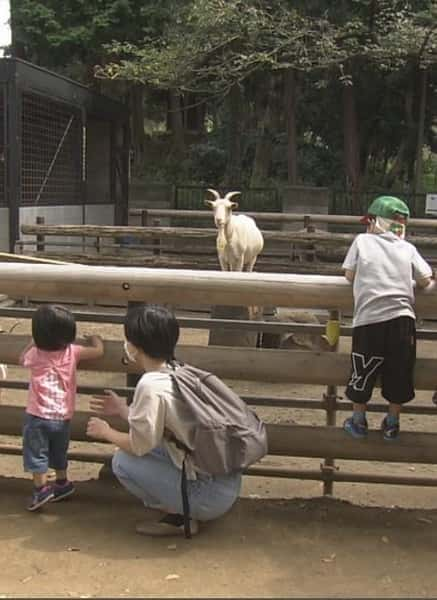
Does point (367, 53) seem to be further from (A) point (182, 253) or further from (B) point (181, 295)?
(B) point (181, 295)

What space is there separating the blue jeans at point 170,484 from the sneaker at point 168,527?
0.22 ft

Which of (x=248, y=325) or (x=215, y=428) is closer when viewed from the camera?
(x=215, y=428)

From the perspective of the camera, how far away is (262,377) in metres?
3.61

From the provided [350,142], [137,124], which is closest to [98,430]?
[350,142]

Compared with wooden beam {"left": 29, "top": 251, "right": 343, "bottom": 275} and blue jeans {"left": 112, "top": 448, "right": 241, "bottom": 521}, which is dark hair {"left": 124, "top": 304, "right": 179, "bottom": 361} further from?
wooden beam {"left": 29, "top": 251, "right": 343, "bottom": 275}

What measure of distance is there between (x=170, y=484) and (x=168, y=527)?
232 millimetres

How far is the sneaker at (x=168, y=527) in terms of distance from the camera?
129 inches

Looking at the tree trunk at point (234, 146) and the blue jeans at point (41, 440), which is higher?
the tree trunk at point (234, 146)

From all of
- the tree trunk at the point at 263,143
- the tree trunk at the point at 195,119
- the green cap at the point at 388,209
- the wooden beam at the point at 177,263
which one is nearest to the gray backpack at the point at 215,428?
the green cap at the point at 388,209

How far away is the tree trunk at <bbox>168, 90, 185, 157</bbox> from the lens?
28438 mm

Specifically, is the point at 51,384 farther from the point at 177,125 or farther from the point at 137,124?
the point at 177,125

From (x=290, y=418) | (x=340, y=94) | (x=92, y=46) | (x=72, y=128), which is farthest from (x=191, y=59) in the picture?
(x=290, y=418)

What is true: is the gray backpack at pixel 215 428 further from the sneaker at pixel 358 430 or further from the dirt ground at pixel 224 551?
the sneaker at pixel 358 430

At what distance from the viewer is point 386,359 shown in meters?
3.38
